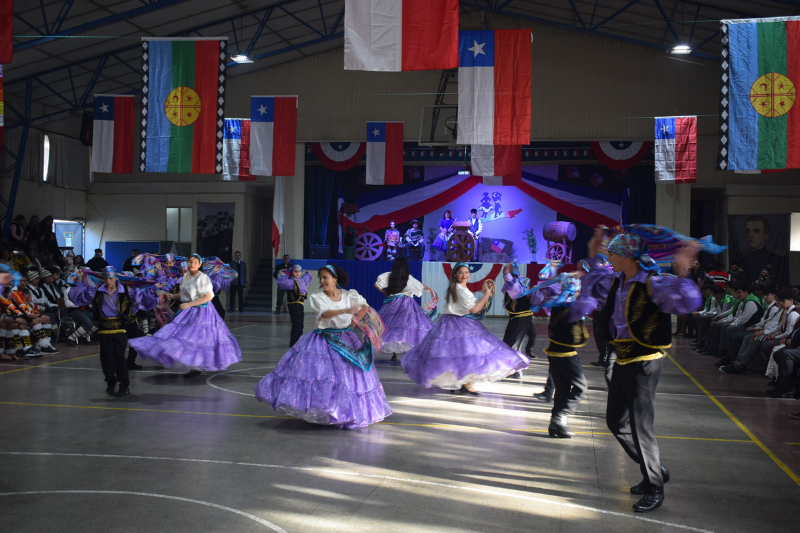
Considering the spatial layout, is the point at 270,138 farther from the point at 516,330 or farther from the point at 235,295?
the point at 516,330

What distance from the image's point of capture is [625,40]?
20.7m

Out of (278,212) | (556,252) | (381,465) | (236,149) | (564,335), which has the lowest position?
(381,465)

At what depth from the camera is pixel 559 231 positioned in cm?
2053

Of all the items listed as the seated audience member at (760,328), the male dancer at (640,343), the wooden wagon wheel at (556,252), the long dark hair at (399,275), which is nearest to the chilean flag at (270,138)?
the long dark hair at (399,275)

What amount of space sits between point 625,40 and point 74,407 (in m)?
19.1

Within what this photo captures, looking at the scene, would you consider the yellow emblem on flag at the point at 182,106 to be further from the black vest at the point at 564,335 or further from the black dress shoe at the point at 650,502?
the black dress shoe at the point at 650,502

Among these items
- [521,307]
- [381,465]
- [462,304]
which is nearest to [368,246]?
[521,307]

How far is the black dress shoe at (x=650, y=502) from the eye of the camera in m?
4.27

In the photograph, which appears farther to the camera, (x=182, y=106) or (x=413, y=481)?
(x=182, y=106)

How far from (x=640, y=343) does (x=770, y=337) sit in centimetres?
663

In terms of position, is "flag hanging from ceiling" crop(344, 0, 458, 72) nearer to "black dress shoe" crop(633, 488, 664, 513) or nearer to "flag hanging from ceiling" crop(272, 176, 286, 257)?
"black dress shoe" crop(633, 488, 664, 513)

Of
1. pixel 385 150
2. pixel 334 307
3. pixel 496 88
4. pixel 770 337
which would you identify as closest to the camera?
pixel 334 307

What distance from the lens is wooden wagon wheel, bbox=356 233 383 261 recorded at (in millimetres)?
23047

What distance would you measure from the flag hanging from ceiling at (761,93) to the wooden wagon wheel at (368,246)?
1393 centimetres
